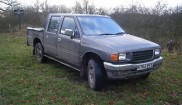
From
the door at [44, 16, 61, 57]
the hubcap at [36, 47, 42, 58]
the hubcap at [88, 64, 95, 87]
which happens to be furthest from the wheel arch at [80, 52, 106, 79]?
the hubcap at [36, 47, 42, 58]

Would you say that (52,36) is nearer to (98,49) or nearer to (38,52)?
(38,52)

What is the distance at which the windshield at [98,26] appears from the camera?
677 centimetres

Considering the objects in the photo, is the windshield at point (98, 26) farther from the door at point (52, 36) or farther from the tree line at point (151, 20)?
the tree line at point (151, 20)

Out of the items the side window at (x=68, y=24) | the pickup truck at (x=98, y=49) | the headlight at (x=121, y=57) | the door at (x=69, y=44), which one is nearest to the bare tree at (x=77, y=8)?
the pickup truck at (x=98, y=49)

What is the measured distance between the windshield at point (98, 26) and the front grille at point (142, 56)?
1.31m

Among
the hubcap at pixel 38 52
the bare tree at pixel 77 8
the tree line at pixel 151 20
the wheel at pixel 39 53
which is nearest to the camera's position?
the wheel at pixel 39 53

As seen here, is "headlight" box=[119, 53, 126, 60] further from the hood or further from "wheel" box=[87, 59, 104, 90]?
"wheel" box=[87, 59, 104, 90]

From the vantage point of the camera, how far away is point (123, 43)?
5.93m

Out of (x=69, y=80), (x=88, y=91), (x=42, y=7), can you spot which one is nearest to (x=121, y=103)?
(x=88, y=91)

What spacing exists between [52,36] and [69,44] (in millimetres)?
1148

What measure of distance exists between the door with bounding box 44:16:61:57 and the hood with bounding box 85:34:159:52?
71.9 inches

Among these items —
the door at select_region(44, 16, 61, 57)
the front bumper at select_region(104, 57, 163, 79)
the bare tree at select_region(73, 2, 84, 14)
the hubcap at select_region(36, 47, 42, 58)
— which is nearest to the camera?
the front bumper at select_region(104, 57, 163, 79)

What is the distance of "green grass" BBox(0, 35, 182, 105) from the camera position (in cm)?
557

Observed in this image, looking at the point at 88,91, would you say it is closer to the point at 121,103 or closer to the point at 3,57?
the point at 121,103
